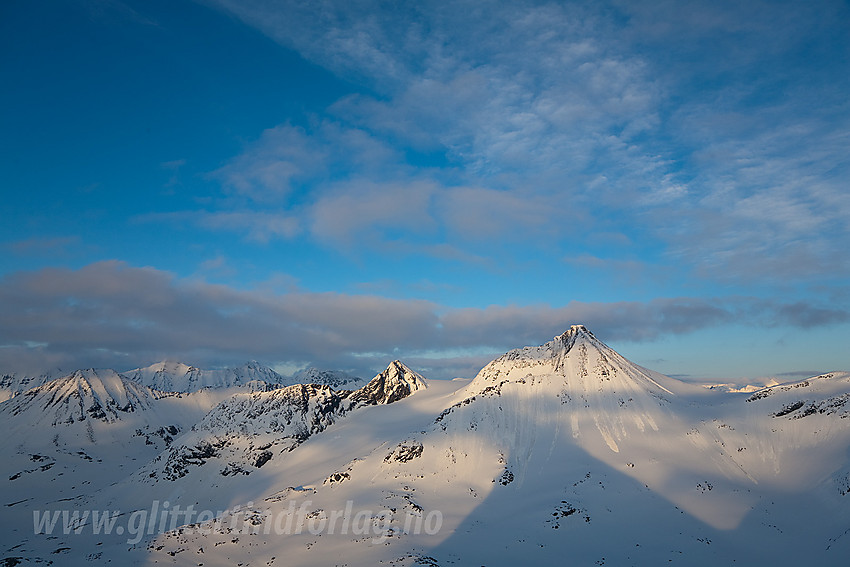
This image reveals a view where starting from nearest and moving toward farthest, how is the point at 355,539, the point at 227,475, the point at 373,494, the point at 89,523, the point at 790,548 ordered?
the point at 790,548 < the point at 355,539 < the point at 373,494 < the point at 89,523 < the point at 227,475

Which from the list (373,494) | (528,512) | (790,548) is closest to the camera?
(790,548)

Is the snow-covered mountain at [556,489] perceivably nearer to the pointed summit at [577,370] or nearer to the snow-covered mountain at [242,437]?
the pointed summit at [577,370]

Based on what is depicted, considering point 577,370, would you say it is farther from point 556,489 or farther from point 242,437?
point 242,437

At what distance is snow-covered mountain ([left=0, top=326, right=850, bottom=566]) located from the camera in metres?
67.9

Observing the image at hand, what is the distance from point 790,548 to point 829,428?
3783 centimetres

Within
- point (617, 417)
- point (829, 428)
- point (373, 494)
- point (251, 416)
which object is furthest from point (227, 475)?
point (829, 428)

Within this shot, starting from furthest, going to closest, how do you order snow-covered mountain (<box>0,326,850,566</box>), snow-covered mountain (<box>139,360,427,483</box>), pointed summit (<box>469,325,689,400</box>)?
snow-covered mountain (<box>139,360,427,483</box>) → pointed summit (<box>469,325,689,400</box>) → snow-covered mountain (<box>0,326,850,566</box>)

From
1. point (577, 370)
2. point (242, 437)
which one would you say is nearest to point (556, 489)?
point (577, 370)

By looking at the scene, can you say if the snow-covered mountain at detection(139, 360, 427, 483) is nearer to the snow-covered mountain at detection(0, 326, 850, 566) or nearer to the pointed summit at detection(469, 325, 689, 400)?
the snow-covered mountain at detection(0, 326, 850, 566)

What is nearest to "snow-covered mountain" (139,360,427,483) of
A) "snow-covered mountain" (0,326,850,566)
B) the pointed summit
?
"snow-covered mountain" (0,326,850,566)

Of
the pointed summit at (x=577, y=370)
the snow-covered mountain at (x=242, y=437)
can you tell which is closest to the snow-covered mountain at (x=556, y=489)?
the pointed summit at (x=577, y=370)

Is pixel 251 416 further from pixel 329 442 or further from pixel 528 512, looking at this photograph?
pixel 528 512

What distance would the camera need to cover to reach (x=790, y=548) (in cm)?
6222

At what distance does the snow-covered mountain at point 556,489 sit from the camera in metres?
67.9
